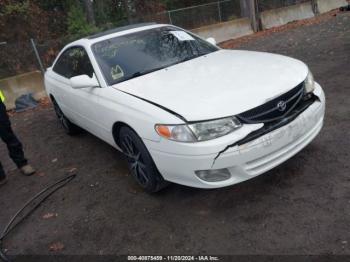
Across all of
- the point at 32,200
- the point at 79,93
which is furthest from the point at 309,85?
the point at 32,200

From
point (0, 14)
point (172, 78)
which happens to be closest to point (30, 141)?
point (172, 78)

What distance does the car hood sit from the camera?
329 cm

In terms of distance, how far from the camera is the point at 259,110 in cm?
331

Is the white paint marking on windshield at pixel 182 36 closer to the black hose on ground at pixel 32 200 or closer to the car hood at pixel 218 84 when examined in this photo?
the car hood at pixel 218 84

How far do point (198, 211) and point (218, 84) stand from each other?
1192 millimetres

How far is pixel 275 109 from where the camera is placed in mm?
3385

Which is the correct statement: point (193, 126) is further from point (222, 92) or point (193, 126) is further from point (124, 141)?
point (124, 141)

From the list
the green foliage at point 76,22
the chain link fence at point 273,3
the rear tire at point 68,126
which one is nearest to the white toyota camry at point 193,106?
the rear tire at point 68,126

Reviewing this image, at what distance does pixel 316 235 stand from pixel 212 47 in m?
2.81

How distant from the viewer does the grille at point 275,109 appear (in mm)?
3271

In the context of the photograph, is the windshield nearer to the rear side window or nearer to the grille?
the rear side window

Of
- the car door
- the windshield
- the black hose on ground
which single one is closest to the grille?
the windshield

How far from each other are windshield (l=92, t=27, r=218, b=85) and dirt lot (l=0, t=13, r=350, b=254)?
1.26 m

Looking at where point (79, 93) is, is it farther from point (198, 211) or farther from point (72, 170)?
point (198, 211)
